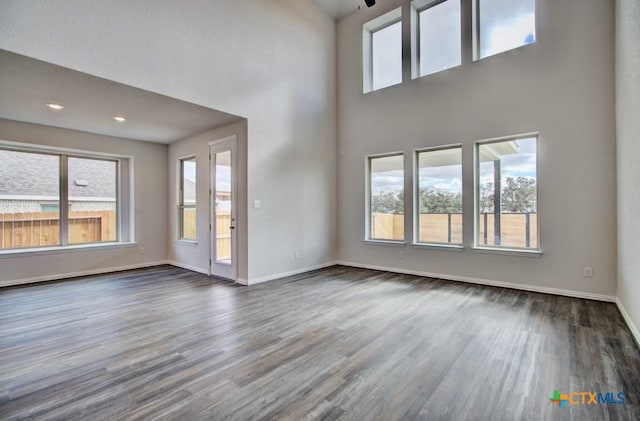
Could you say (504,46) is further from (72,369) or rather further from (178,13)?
(72,369)

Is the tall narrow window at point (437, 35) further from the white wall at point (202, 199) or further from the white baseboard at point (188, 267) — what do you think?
the white baseboard at point (188, 267)

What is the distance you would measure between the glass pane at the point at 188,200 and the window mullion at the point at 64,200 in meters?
1.84

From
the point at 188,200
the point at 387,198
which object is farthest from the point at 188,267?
the point at 387,198

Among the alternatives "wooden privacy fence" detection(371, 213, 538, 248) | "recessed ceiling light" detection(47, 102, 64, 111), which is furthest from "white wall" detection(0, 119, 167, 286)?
"wooden privacy fence" detection(371, 213, 538, 248)

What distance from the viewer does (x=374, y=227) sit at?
19.5 ft

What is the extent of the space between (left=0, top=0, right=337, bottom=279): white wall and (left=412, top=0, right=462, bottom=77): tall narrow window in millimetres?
1756

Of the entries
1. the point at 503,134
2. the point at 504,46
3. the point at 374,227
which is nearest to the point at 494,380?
the point at 503,134

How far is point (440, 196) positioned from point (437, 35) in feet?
9.16

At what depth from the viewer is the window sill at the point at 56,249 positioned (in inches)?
184

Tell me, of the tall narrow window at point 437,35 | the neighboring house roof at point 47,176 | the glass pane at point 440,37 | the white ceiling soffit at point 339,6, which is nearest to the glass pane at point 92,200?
the neighboring house roof at point 47,176

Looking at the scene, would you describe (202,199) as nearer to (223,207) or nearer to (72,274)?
(223,207)

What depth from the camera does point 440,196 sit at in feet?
16.8


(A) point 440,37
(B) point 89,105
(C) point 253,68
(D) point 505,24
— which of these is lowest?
(B) point 89,105

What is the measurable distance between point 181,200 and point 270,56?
11.0ft
